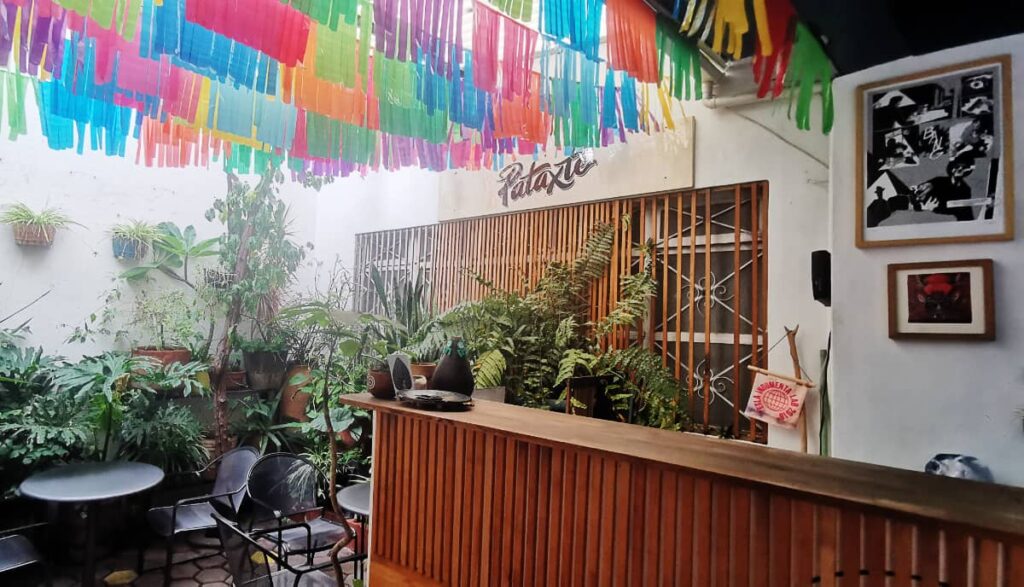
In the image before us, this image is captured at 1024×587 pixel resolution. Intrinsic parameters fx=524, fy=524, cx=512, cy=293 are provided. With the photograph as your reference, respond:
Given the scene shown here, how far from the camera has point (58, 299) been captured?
4.34m

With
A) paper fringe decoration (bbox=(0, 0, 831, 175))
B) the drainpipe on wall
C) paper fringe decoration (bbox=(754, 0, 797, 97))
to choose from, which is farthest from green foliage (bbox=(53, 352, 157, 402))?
the drainpipe on wall

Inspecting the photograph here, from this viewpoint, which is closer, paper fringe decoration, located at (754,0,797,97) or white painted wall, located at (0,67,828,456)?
paper fringe decoration, located at (754,0,797,97)

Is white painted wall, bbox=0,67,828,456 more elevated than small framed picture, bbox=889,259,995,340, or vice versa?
white painted wall, bbox=0,67,828,456

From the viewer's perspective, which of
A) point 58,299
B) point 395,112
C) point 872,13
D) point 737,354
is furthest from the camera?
point 58,299

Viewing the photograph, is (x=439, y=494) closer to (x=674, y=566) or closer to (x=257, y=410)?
(x=674, y=566)

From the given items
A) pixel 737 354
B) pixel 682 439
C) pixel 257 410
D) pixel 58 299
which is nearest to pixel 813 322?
pixel 737 354

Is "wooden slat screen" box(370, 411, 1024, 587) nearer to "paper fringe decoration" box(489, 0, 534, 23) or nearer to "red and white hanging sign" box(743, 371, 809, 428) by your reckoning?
"paper fringe decoration" box(489, 0, 534, 23)

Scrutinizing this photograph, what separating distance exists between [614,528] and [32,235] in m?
5.08

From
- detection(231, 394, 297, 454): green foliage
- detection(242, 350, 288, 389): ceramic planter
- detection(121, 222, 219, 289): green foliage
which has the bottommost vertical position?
detection(231, 394, 297, 454): green foliage

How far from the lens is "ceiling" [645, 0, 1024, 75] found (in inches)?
49.7

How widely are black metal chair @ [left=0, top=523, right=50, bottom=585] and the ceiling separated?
3.94 m

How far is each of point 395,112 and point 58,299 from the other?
373 cm

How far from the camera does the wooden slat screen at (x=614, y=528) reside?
0.93m

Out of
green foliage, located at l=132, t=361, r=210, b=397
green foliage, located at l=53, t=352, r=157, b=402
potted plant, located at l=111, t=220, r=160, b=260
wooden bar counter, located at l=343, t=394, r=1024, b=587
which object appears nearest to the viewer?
wooden bar counter, located at l=343, t=394, r=1024, b=587
